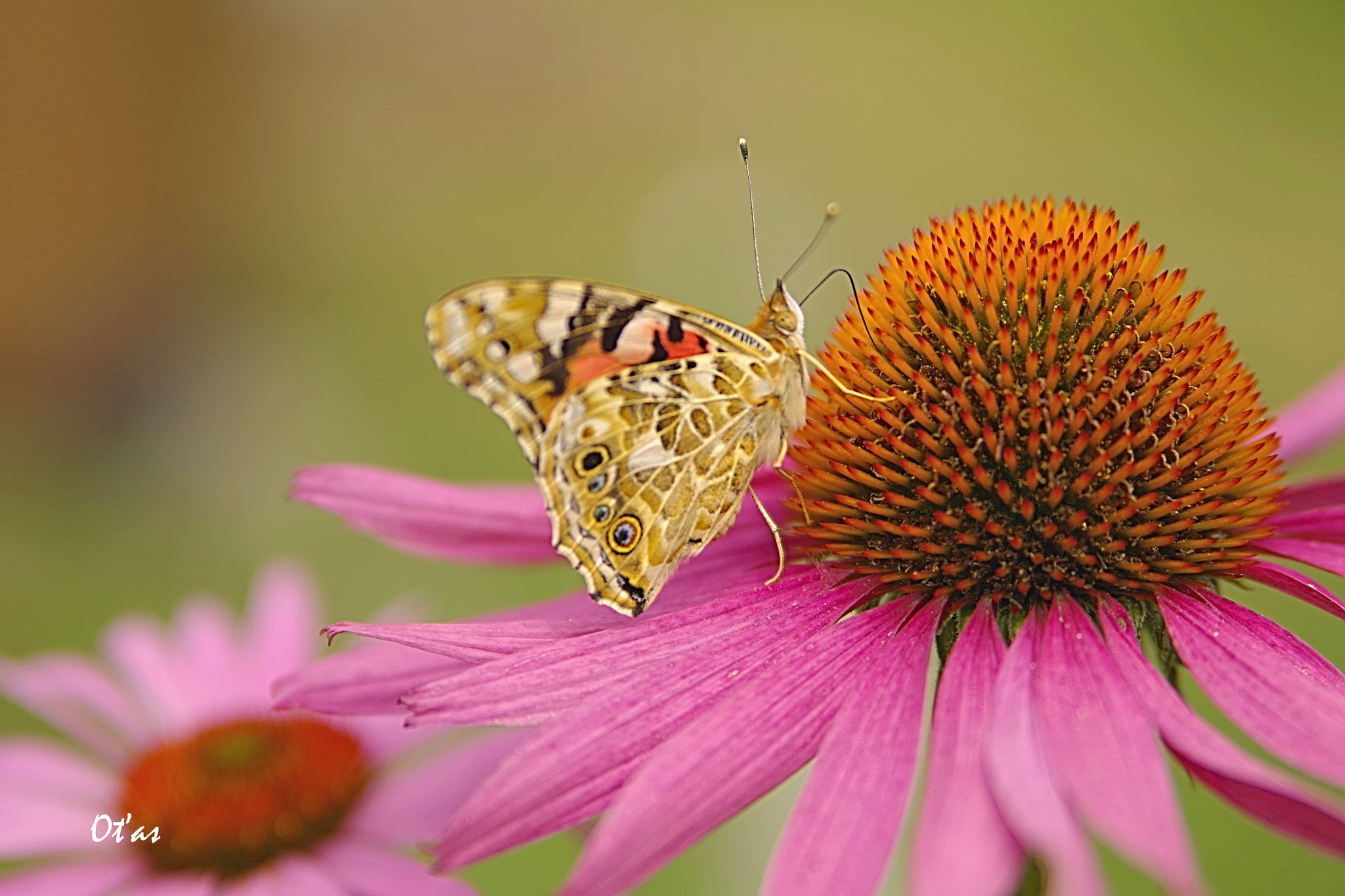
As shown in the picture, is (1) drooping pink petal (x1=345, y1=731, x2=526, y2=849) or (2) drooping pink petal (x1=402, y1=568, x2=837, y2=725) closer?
(2) drooping pink petal (x1=402, y1=568, x2=837, y2=725)

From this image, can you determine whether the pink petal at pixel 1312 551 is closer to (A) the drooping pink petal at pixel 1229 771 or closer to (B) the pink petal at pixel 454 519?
(A) the drooping pink petal at pixel 1229 771

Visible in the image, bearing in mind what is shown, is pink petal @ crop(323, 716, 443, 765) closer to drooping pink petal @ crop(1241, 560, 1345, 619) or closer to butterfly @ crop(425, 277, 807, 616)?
butterfly @ crop(425, 277, 807, 616)

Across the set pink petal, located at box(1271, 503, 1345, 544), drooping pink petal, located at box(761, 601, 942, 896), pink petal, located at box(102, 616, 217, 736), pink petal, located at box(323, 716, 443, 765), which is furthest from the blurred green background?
drooping pink petal, located at box(761, 601, 942, 896)

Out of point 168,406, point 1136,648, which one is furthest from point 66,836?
point 168,406

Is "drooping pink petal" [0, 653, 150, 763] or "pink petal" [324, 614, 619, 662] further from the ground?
"pink petal" [324, 614, 619, 662]

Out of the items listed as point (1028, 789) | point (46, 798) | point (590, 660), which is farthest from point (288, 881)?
point (1028, 789)

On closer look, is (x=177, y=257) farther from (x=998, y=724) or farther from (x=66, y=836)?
(x=998, y=724)

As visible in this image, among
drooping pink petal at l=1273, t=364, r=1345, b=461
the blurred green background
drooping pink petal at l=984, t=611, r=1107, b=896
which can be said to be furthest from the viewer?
the blurred green background
